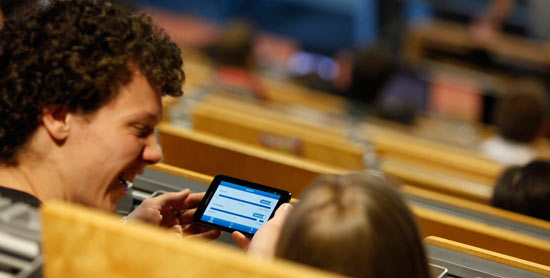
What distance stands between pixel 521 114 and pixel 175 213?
8.95ft

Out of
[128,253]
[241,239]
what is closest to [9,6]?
[241,239]

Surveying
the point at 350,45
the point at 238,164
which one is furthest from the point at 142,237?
the point at 350,45

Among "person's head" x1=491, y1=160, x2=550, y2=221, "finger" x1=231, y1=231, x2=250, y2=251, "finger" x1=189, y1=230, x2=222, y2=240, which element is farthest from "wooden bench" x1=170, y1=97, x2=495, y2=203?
"finger" x1=231, y1=231, x2=250, y2=251

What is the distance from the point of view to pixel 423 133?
4898mm

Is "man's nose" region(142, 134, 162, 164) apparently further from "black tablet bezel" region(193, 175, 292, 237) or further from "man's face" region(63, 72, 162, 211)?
"black tablet bezel" region(193, 175, 292, 237)

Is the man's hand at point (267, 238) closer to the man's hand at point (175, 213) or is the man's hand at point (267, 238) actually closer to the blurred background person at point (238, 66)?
the man's hand at point (175, 213)

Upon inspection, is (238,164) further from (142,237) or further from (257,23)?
(257,23)

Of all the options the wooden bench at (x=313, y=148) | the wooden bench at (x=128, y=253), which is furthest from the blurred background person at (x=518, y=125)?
the wooden bench at (x=128, y=253)

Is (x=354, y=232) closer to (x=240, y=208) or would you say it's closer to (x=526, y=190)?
(x=240, y=208)

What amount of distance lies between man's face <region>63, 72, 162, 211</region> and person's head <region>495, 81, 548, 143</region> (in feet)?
8.93

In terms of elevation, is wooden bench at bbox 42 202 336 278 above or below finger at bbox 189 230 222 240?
above

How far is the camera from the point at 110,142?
1428mm

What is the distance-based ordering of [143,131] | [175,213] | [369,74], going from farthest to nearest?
[369,74] → [175,213] → [143,131]

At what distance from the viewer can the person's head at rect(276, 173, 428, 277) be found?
3.12 feet
